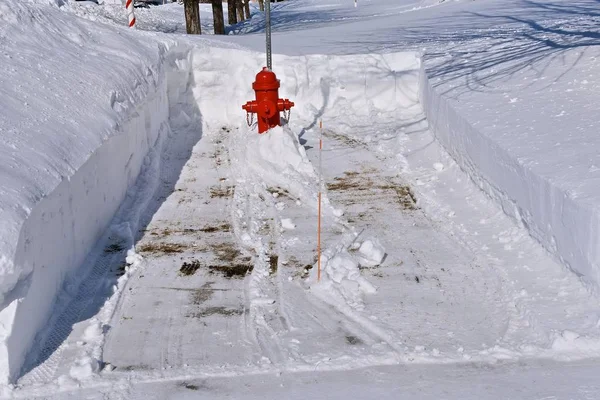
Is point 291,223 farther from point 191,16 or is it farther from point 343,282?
point 191,16

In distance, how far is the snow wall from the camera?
624 cm

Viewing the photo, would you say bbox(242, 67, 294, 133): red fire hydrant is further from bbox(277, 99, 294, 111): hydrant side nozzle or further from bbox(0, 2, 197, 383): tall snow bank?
bbox(0, 2, 197, 383): tall snow bank

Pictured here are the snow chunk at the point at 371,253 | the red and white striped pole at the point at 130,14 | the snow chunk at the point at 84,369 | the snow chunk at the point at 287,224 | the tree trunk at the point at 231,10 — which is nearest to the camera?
the snow chunk at the point at 84,369

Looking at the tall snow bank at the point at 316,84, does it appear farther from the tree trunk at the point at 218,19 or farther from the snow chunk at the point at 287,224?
the tree trunk at the point at 218,19

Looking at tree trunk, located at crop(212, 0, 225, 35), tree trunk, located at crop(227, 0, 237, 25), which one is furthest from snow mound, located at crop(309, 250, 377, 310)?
tree trunk, located at crop(227, 0, 237, 25)

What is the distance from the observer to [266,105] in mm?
11211

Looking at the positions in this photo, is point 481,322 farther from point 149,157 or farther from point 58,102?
point 149,157

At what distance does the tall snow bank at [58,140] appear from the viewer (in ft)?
18.1

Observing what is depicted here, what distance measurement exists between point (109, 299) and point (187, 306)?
2.04 feet

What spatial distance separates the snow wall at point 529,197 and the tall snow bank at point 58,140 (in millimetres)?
3834

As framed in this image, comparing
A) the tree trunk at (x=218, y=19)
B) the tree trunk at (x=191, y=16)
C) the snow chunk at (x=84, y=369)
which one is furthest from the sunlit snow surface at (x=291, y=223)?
the tree trunk at (x=218, y=19)

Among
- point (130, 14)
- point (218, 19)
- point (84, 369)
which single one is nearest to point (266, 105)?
point (130, 14)

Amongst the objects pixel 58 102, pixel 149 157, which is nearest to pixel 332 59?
pixel 149 157

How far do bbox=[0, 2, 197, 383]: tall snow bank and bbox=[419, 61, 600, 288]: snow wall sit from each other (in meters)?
Answer: 3.83
